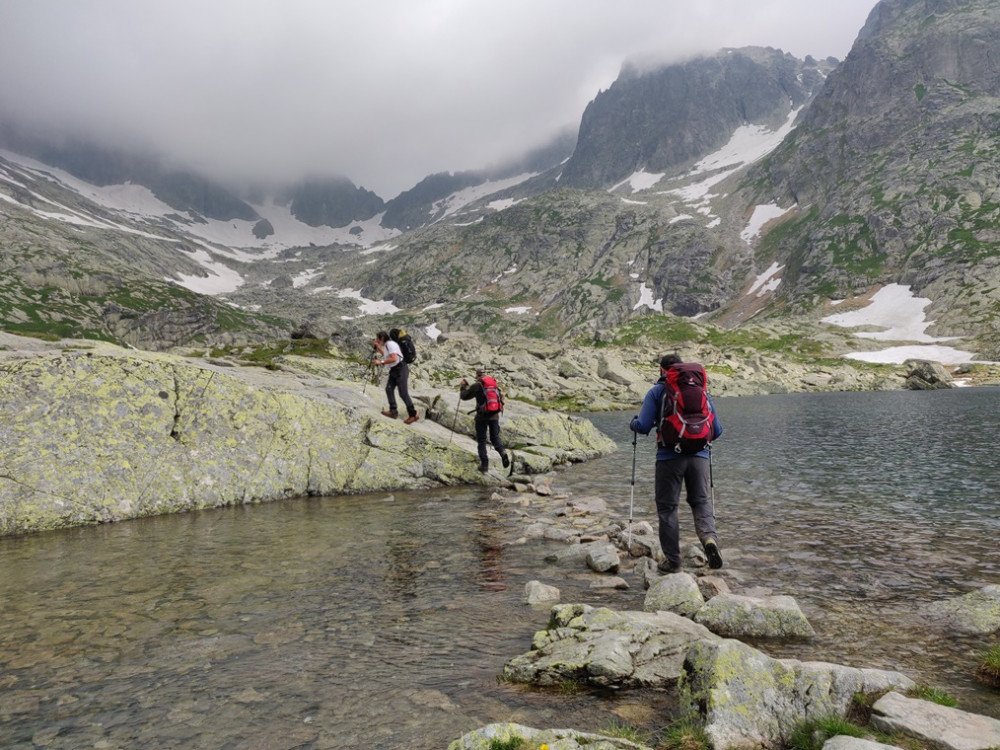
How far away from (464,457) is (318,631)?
50.3ft

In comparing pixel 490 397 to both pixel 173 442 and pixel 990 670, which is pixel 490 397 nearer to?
pixel 173 442

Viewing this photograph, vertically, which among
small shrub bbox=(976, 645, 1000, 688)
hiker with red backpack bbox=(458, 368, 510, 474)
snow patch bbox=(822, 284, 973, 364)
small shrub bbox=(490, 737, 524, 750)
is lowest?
small shrub bbox=(976, 645, 1000, 688)

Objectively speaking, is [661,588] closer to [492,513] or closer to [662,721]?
[662,721]

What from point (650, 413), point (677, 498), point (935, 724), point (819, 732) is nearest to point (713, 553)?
point (677, 498)

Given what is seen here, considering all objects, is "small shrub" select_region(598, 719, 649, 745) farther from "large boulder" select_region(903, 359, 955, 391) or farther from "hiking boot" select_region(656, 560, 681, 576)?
"large boulder" select_region(903, 359, 955, 391)

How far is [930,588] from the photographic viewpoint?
10.2 meters

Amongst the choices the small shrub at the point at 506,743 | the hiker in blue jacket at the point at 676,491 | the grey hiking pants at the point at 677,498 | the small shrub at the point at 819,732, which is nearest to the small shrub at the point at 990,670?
the small shrub at the point at 819,732

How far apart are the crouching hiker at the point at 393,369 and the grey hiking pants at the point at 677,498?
46.0ft

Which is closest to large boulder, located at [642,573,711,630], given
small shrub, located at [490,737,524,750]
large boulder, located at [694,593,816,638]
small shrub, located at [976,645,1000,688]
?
large boulder, located at [694,593,816,638]

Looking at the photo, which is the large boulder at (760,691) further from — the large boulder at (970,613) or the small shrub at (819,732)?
the large boulder at (970,613)

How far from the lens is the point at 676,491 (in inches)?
460

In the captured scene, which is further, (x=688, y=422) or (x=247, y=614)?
(x=688, y=422)

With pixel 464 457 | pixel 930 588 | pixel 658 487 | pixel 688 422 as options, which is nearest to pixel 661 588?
pixel 658 487

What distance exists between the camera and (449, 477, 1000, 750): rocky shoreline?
488cm
